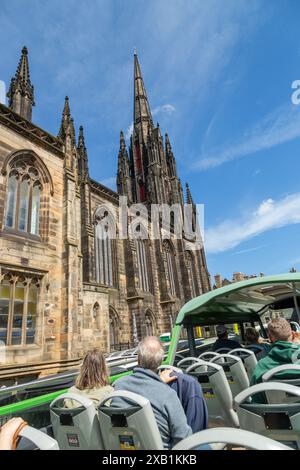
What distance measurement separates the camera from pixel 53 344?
31.7 ft

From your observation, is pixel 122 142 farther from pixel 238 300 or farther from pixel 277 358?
pixel 277 358

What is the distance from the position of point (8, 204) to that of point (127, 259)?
11.5 m

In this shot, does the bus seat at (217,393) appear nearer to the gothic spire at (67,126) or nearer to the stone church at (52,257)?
the stone church at (52,257)

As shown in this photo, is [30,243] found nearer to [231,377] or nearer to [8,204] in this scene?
[8,204]

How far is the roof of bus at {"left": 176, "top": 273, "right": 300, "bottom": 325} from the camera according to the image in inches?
150

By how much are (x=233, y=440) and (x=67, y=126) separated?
14.9m

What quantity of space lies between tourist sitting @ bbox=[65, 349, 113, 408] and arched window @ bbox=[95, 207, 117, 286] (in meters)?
17.1

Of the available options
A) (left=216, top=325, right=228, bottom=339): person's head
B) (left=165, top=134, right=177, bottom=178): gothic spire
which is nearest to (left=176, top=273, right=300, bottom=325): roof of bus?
(left=216, top=325, right=228, bottom=339): person's head

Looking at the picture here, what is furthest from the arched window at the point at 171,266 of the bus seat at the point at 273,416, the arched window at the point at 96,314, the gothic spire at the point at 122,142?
the bus seat at the point at 273,416

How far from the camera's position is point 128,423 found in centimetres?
170

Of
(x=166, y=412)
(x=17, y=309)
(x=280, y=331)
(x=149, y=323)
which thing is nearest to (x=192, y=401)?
(x=166, y=412)

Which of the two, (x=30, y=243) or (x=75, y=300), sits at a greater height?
(x=30, y=243)
